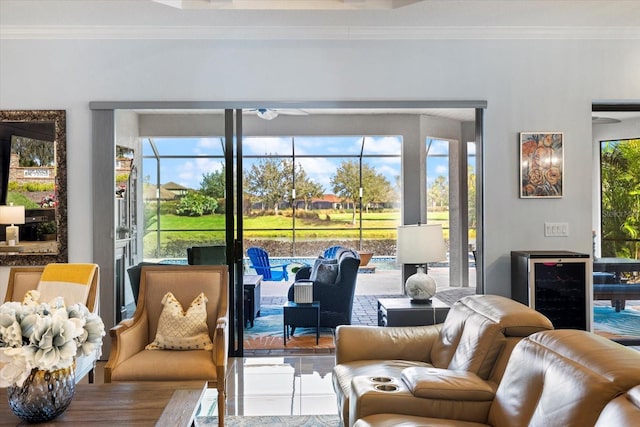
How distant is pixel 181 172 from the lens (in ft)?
16.2

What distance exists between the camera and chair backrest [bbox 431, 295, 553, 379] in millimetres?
2555

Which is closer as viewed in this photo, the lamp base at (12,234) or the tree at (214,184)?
the lamp base at (12,234)

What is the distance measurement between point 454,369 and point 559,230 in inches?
104

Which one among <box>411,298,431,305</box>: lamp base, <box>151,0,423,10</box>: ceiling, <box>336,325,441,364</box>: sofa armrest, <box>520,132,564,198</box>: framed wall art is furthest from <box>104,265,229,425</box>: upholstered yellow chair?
<box>520,132,564,198</box>: framed wall art

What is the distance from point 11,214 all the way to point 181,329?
7.23 ft

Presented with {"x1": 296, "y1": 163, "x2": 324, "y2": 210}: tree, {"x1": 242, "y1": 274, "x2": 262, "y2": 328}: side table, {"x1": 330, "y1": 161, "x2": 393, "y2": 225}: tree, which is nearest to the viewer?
{"x1": 242, "y1": 274, "x2": 262, "y2": 328}: side table

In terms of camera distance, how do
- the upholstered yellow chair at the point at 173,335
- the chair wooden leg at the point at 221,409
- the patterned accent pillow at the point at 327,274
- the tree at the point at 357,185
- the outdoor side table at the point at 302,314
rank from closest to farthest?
the chair wooden leg at the point at 221,409 < the upholstered yellow chair at the point at 173,335 < the outdoor side table at the point at 302,314 < the patterned accent pillow at the point at 327,274 < the tree at the point at 357,185

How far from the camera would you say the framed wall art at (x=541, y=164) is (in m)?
4.83

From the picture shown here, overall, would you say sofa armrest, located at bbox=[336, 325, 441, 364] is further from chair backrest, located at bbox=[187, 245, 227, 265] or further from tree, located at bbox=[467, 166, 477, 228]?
tree, located at bbox=[467, 166, 477, 228]

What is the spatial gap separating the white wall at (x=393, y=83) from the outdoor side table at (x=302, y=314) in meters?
1.81

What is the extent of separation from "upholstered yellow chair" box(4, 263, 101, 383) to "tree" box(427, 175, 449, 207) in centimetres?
647

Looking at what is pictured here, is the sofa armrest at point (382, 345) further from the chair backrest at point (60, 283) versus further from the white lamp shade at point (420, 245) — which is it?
the chair backrest at point (60, 283)

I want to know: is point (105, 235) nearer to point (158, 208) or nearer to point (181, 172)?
point (158, 208)

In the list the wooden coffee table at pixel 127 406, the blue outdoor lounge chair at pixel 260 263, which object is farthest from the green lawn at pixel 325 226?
the wooden coffee table at pixel 127 406
